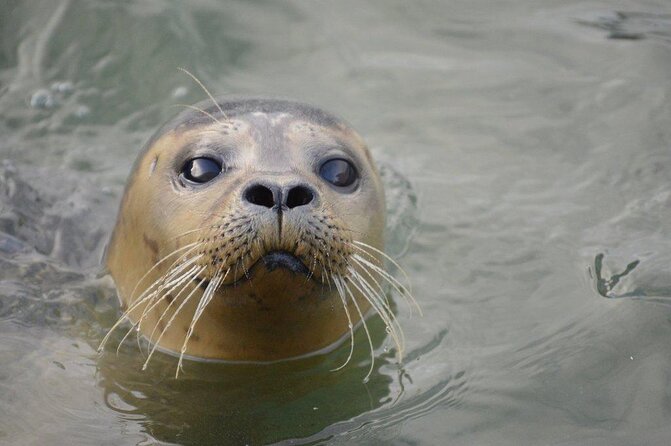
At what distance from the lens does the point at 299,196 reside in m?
3.73

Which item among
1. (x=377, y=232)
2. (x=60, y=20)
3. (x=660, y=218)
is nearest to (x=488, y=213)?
(x=660, y=218)

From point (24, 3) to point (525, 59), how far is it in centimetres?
340

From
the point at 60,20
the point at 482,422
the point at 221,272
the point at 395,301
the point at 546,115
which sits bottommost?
the point at 482,422

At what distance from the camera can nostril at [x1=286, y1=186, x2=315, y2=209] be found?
369 cm

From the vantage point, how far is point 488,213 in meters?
5.74

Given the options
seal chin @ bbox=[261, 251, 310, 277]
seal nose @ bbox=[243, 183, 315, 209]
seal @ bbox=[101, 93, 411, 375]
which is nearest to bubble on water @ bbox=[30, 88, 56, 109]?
seal @ bbox=[101, 93, 411, 375]

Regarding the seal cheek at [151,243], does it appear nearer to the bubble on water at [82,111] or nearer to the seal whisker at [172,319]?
the seal whisker at [172,319]

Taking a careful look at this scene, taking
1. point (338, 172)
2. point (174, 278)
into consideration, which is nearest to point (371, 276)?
point (338, 172)

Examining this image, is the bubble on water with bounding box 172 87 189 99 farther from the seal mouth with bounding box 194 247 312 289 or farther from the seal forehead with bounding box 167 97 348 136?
the seal mouth with bounding box 194 247 312 289

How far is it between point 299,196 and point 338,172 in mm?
→ 632

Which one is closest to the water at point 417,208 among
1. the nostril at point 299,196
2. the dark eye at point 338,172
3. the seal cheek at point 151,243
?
the seal cheek at point 151,243

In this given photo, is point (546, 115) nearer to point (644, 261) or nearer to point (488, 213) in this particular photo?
point (488, 213)

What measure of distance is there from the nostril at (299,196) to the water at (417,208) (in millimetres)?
861

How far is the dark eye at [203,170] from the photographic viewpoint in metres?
4.20
